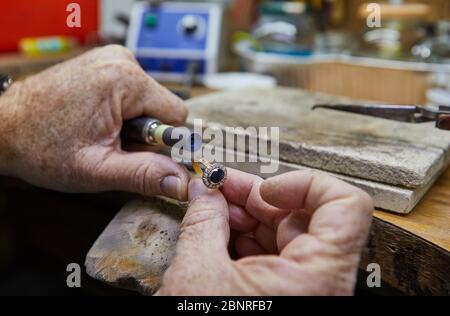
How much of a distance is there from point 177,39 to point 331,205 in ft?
2.95

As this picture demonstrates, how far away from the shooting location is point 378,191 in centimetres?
51

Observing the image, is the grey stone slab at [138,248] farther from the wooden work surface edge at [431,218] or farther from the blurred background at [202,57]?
the blurred background at [202,57]

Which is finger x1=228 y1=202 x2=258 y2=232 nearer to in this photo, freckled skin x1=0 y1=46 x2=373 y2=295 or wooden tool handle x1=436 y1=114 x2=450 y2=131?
freckled skin x1=0 y1=46 x2=373 y2=295

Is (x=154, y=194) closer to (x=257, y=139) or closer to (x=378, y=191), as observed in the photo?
(x=257, y=139)

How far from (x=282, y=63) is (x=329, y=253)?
92cm

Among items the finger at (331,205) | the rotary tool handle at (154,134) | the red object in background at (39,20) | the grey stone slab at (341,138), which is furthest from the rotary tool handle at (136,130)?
the red object in background at (39,20)

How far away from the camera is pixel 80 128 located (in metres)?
0.54

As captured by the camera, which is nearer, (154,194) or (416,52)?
(154,194)

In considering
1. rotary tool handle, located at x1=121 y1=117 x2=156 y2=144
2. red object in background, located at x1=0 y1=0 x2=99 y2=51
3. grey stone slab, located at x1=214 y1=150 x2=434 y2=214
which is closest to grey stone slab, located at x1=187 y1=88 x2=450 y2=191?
grey stone slab, located at x1=214 y1=150 x2=434 y2=214

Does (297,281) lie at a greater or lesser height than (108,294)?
greater

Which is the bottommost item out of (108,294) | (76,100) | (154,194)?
(108,294)

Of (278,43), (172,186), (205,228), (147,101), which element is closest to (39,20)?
(278,43)

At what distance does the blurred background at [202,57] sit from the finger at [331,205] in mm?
616

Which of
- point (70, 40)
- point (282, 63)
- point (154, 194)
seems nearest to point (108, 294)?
point (154, 194)
